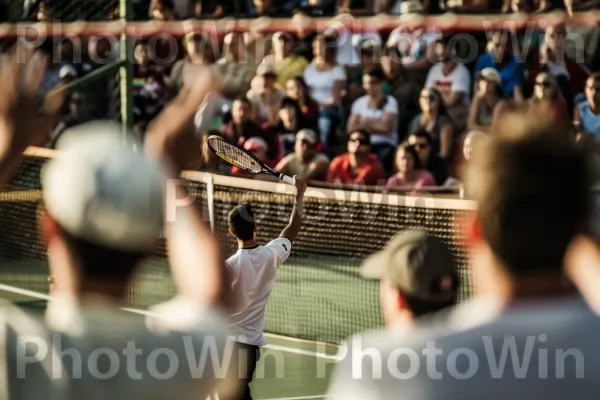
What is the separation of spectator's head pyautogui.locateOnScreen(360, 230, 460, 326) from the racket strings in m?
4.71

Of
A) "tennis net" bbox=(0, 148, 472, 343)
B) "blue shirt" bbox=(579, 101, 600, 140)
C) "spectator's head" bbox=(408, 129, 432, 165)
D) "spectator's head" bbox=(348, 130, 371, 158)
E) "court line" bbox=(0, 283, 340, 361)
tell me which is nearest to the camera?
"court line" bbox=(0, 283, 340, 361)

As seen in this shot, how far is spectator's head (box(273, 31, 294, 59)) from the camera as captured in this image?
50.1 ft

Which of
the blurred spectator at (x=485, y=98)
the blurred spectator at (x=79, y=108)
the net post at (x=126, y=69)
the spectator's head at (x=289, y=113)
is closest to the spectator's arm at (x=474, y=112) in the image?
the blurred spectator at (x=485, y=98)

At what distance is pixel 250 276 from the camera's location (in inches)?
330

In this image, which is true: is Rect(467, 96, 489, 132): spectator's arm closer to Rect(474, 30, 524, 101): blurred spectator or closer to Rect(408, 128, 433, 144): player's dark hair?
Rect(474, 30, 524, 101): blurred spectator

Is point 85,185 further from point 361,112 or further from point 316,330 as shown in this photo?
point 361,112

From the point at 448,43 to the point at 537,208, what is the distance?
1178 centimetres

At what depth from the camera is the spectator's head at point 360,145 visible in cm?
1398

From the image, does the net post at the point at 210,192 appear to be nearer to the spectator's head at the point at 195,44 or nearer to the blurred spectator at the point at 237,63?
the blurred spectator at the point at 237,63

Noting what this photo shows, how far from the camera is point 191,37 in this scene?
49.3 feet

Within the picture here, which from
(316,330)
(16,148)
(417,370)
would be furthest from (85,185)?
(316,330)

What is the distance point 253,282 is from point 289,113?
6.64 metres

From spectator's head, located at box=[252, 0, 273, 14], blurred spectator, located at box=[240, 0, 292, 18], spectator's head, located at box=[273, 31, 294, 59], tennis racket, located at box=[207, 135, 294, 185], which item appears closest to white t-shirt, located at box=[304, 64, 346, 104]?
spectator's head, located at box=[273, 31, 294, 59]

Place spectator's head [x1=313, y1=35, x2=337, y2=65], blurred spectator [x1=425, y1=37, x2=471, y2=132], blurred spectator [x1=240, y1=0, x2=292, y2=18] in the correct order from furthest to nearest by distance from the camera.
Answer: blurred spectator [x1=240, y1=0, x2=292, y2=18], spectator's head [x1=313, y1=35, x2=337, y2=65], blurred spectator [x1=425, y1=37, x2=471, y2=132]
